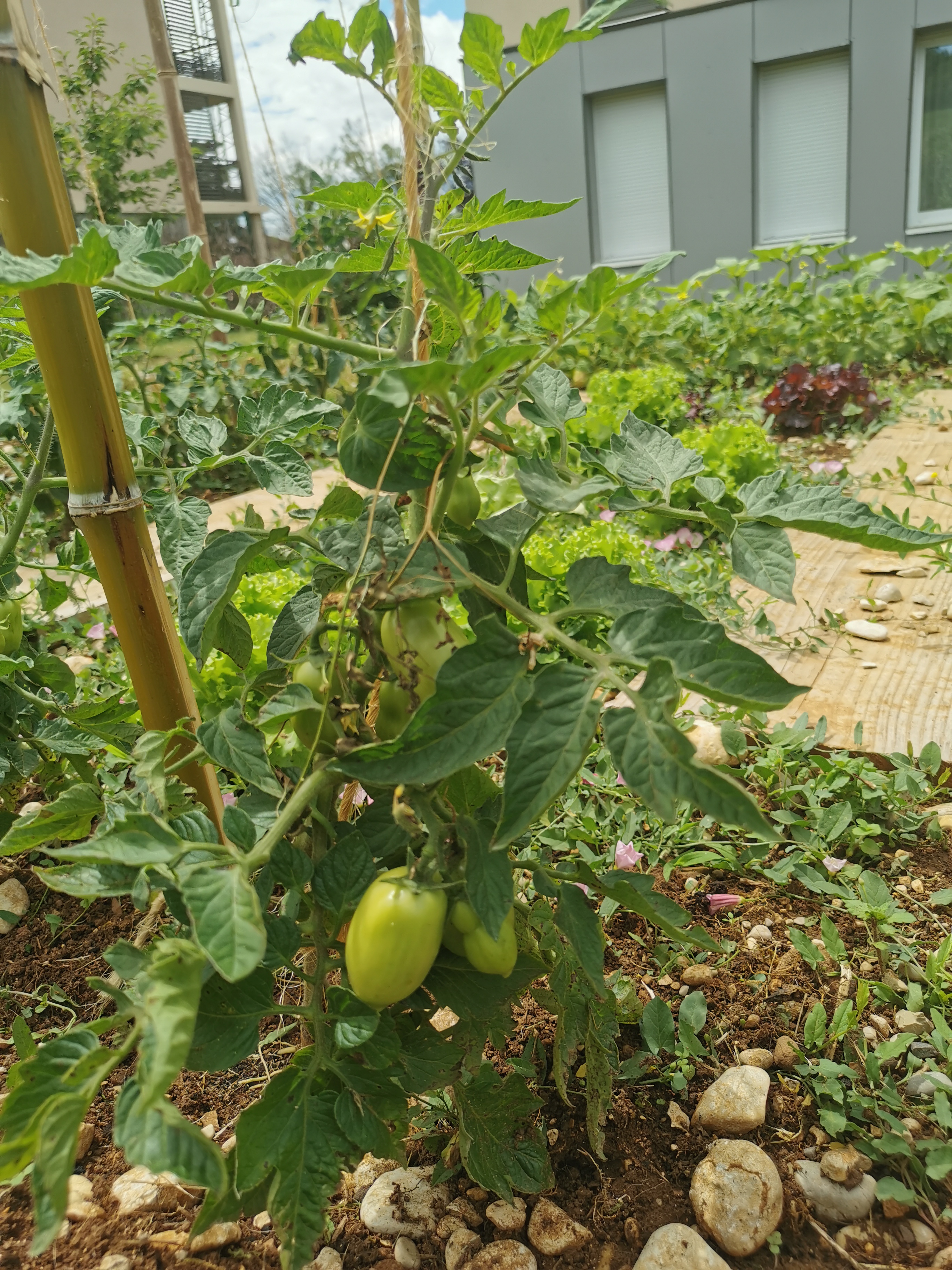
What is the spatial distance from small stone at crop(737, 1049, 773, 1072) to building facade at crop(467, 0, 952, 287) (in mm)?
7525

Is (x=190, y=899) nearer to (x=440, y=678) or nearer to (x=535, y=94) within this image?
(x=440, y=678)

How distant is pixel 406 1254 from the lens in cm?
99

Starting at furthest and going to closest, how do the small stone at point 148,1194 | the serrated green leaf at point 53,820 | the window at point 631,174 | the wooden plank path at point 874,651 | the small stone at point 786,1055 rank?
the window at point 631,174
the wooden plank path at point 874,651
the small stone at point 786,1055
the small stone at point 148,1194
the serrated green leaf at point 53,820

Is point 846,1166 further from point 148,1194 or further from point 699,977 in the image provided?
point 148,1194

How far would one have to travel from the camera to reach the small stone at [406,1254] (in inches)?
38.4

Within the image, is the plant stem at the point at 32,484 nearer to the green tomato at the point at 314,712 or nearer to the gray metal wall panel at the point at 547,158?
the green tomato at the point at 314,712

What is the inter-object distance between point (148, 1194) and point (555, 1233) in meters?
0.46

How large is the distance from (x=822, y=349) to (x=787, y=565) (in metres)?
5.26

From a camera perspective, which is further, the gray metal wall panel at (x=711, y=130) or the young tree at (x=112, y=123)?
the gray metal wall panel at (x=711, y=130)

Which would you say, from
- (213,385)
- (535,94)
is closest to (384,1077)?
(213,385)

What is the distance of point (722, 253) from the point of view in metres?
9.11

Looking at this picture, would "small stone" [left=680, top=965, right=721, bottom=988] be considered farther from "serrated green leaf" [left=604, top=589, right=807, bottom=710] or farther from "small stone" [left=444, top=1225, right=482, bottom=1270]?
"serrated green leaf" [left=604, top=589, right=807, bottom=710]

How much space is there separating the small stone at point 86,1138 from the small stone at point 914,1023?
1023mm

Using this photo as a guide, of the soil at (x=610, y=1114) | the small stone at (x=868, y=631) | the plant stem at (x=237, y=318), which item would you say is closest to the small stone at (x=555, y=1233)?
the soil at (x=610, y=1114)
